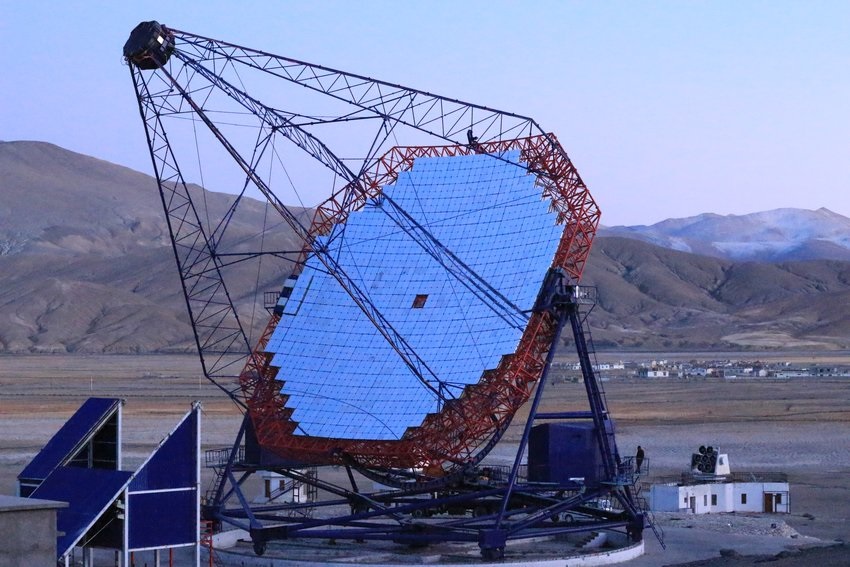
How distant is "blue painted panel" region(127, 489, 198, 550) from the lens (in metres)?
33.1

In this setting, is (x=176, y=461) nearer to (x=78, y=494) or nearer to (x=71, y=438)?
(x=78, y=494)

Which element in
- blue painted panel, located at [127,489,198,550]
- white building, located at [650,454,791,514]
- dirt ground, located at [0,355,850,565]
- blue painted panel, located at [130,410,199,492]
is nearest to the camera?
blue painted panel, located at [127,489,198,550]

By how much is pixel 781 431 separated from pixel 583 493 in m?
51.4

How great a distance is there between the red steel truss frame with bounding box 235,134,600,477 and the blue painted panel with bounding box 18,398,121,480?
7.05 meters

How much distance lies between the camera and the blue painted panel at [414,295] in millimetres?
40562

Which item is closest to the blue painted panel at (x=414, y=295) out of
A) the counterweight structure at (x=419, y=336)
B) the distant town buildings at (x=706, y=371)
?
the counterweight structure at (x=419, y=336)

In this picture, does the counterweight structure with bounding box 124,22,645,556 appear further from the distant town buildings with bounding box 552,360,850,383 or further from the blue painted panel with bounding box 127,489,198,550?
the distant town buildings with bounding box 552,360,850,383

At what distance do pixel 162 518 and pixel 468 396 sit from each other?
29.9 feet

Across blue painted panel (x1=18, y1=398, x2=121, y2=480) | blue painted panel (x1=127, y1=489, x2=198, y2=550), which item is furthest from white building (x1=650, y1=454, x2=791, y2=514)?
blue painted panel (x1=18, y1=398, x2=121, y2=480)

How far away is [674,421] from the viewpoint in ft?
319

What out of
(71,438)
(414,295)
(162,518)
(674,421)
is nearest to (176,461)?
(162,518)

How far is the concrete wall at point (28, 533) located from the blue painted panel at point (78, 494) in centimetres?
226

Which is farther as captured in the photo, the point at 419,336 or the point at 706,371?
the point at 706,371

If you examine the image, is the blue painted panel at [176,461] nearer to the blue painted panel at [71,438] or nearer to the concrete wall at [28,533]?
the blue painted panel at [71,438]
